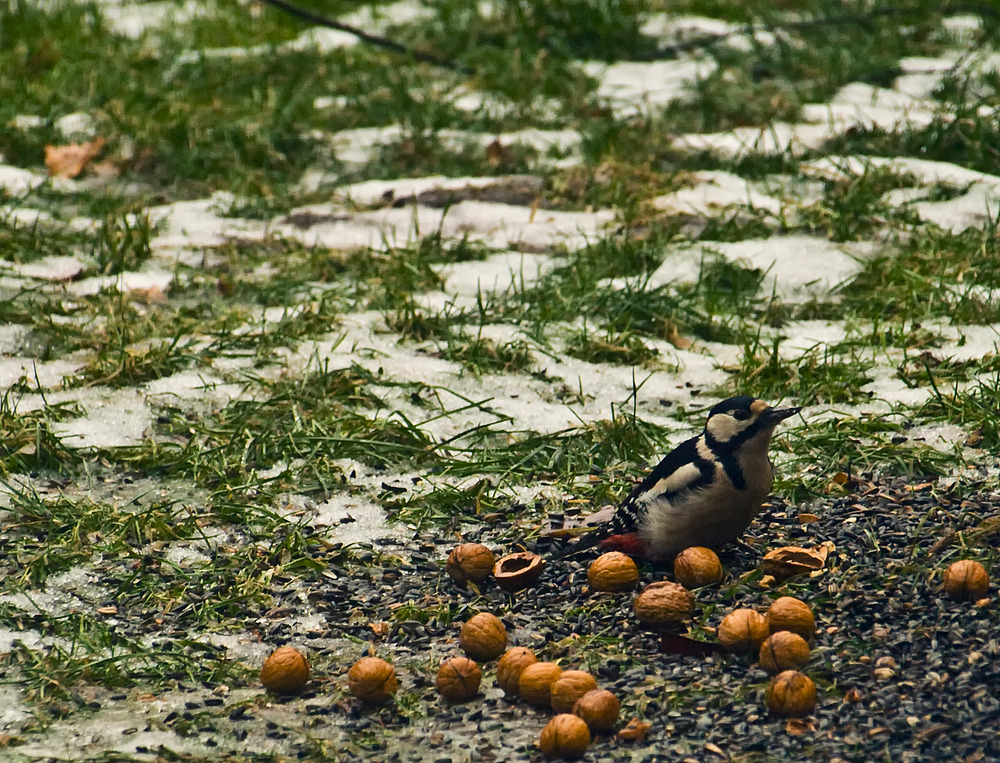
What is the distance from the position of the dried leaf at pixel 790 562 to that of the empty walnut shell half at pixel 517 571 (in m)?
0.60

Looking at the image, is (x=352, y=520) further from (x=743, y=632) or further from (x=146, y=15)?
(x=146, y=15)

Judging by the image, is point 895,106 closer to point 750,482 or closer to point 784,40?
point 784,40

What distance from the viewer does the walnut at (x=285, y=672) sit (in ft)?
9.11

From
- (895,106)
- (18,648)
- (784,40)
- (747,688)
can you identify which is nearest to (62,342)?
(18,648)

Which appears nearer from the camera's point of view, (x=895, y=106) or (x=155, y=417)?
(x=155, y=417)

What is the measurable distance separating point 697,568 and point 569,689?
605 millimetres

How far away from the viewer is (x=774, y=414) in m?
3.06

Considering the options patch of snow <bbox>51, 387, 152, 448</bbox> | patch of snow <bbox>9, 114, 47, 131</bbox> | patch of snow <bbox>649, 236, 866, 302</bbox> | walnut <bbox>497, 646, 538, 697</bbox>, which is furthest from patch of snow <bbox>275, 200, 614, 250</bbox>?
walnut <bbox>497, 646, 538, 697</bbox>

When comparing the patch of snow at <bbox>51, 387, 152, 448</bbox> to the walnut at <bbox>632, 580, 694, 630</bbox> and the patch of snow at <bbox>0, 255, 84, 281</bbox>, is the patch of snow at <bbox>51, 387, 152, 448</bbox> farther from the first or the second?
the walnut at <bbox>632, 580, 694, 630</bbox>

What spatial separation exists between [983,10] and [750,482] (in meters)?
5.83

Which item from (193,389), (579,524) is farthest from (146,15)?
(579,524)

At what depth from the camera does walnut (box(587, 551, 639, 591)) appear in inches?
122

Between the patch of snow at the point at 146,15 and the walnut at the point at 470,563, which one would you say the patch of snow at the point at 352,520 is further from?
the patch of snow at the point at 146,15

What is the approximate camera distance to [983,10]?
302 inches
